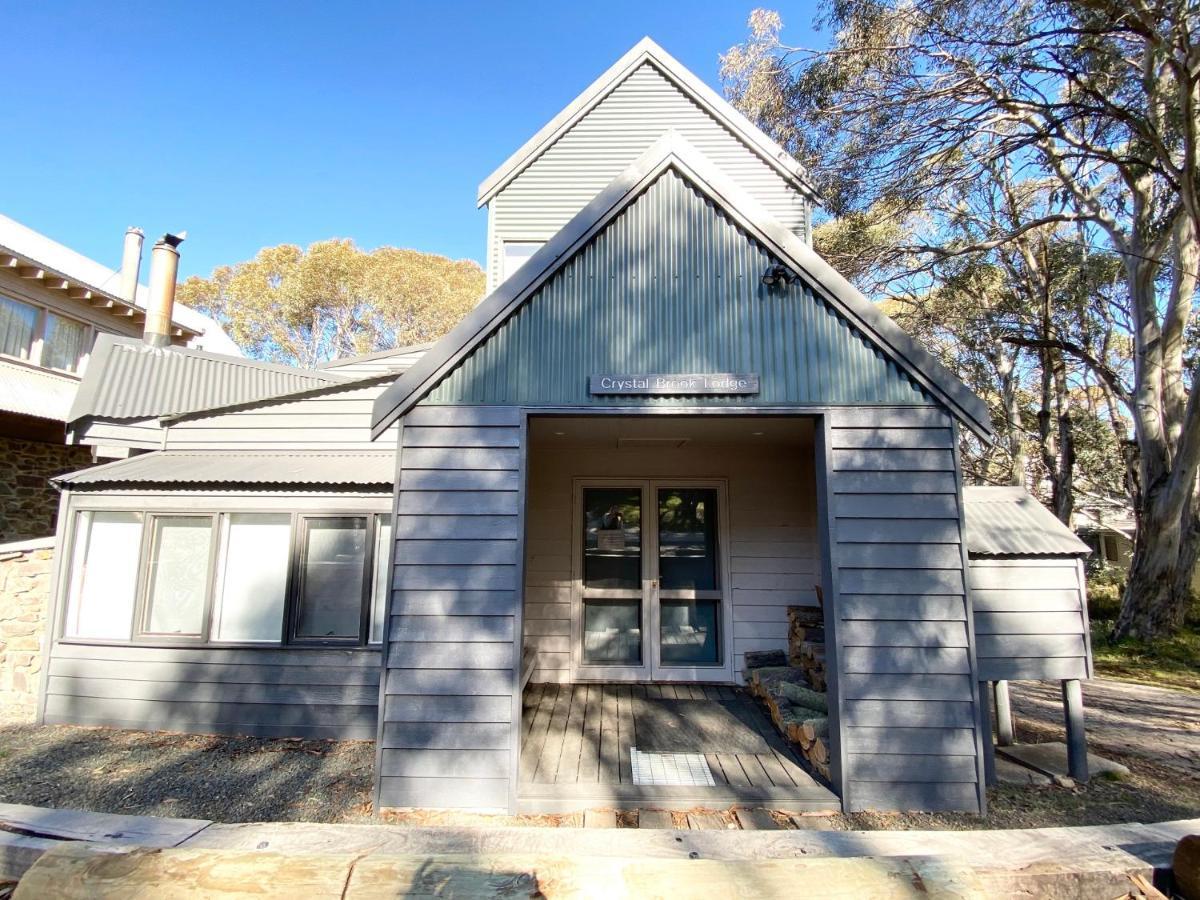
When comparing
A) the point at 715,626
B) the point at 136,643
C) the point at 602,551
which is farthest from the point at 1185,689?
the point at 136,643

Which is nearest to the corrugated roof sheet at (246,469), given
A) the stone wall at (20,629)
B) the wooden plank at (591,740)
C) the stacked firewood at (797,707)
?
the stone wall at (20,629)

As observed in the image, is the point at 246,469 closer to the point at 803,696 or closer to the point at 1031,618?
the point at 803,696

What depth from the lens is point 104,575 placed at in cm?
580

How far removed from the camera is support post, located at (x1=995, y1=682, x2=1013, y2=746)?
4969 mm

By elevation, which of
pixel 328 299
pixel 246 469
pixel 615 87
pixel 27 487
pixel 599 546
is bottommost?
pixel 599 546

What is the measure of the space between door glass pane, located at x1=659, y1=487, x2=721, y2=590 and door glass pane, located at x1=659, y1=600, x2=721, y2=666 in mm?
203

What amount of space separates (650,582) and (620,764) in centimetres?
243

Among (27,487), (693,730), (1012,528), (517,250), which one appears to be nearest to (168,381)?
(517,250)

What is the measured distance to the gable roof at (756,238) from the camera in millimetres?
4148

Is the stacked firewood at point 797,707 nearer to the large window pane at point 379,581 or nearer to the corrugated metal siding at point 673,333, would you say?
the corrugated metal siding at point 673,333

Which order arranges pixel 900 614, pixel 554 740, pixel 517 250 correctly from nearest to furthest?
pixel 900 614
pixel 554 740
pixel 517 250

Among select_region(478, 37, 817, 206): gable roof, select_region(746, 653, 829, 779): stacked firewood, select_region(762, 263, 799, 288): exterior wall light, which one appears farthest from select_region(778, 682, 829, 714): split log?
select_region(478, 37, 817, 206): gable roof

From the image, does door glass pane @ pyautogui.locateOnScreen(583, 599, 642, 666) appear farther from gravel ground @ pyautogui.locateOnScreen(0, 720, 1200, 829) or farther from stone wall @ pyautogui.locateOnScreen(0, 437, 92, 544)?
stone wall @ pyautogui.locateOnScreen(0, 437, 92, 544)

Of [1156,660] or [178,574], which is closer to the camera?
[178,574]
